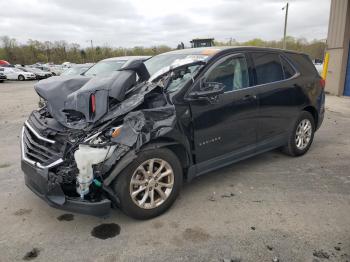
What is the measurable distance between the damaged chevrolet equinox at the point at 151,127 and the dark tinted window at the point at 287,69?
10cm

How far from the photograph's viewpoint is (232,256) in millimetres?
2754

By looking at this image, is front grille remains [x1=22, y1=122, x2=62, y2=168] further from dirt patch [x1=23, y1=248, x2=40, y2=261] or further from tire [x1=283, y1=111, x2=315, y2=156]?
tire [x1=283, y1=111, x2=315, y2=156]

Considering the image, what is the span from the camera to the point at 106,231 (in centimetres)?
320

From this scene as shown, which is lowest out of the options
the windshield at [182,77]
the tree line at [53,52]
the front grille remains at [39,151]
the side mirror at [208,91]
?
the front grille remains at [39,151]

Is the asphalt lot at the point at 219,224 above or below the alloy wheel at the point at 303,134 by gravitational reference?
below

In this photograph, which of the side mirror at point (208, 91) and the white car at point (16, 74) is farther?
the white car at point (16, 74)

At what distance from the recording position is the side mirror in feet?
11.5

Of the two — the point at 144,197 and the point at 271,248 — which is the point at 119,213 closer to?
the point at 144,197

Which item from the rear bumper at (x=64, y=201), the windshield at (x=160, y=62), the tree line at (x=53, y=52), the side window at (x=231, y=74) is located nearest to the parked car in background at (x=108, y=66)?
the windshield at (x=160, y=62)

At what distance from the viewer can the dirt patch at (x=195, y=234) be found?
3025 mm

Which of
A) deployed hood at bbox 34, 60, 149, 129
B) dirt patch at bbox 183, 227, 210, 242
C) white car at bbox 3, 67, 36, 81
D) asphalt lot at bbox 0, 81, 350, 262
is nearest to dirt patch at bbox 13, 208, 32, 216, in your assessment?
asphalt lot at bbox 0, 81, 350, 262

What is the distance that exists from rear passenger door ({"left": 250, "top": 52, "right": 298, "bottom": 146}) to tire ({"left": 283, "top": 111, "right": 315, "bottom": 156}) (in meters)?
0.19

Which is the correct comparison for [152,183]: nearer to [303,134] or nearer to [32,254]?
[32,254]

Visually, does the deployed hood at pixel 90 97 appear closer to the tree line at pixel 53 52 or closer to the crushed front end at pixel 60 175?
the crushed front end at pixel 60 175
